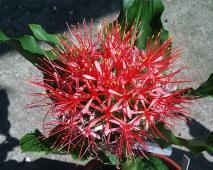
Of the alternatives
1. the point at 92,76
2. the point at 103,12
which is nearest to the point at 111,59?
the point at 92,76

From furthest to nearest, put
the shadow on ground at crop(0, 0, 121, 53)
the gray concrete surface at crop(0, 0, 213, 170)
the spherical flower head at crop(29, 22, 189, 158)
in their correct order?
the shadow on ground at crop(0, 0, 121, 53)
the gray concrete surface at crop(0, 0, 213, 170)
the spherical flower head at crop(29, 22, 189, 158)

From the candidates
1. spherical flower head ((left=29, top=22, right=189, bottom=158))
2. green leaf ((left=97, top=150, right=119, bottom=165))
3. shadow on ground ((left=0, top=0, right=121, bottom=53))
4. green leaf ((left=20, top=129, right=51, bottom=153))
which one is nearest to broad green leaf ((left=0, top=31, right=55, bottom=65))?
spherical flower head ((left=29, top=22, right=189, bottom=158))

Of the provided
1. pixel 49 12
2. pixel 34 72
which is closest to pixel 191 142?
pixel 34 72

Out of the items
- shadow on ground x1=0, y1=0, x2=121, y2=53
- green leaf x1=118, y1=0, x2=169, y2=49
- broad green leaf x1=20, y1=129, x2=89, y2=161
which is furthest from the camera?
shadow on ground x1=0, y1=0, x2=121, y2=53

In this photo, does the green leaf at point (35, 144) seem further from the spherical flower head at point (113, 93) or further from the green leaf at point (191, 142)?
the green leaf at point (191, 142)

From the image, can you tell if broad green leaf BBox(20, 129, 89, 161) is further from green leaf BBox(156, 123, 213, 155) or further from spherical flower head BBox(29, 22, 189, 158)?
green leaf BBox(156, 123, 213, 155)

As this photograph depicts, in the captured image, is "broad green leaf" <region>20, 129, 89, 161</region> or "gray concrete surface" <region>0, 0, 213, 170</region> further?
"gray concrete surface" <region>0, 0, 213, 170</region>

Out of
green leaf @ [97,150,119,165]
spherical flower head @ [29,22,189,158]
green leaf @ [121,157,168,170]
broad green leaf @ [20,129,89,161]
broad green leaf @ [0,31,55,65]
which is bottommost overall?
green leaf @ [121,157,168,170]

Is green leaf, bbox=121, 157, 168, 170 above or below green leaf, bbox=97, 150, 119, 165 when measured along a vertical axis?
below
